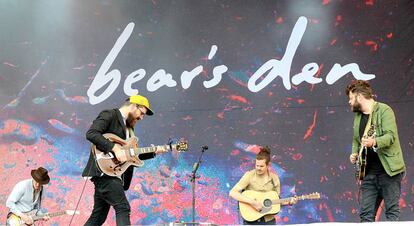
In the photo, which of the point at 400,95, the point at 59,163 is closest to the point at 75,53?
the point at 59,163

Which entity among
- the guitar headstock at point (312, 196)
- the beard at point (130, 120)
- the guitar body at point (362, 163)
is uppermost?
the beard at point (130, 120)

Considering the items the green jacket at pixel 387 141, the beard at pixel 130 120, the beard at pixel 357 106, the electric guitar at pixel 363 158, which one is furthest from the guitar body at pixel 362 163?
the beard at pixel 130 120

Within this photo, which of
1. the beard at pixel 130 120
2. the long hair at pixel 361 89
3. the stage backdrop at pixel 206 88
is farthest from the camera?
the stage backdrop at pixel 206 88

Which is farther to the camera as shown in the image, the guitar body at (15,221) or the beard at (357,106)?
the guitar body at (15,221)

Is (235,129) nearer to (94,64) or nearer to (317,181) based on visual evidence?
(317,181)

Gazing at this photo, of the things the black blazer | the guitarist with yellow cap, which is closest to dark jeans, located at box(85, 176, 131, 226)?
the guitarist with yellow cap

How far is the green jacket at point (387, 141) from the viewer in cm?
454

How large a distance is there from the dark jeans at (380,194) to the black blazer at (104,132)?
2.10 meters

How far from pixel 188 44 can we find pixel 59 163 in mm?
2222

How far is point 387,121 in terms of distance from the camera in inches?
183

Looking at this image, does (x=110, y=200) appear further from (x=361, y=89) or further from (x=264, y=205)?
(x=361, y=89)

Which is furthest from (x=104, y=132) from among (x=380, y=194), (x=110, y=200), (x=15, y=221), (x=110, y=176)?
(x=380, y=194)

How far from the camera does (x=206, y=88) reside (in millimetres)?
6973

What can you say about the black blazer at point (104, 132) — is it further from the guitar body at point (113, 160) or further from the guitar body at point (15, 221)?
the guitar body at point (15, 221)
